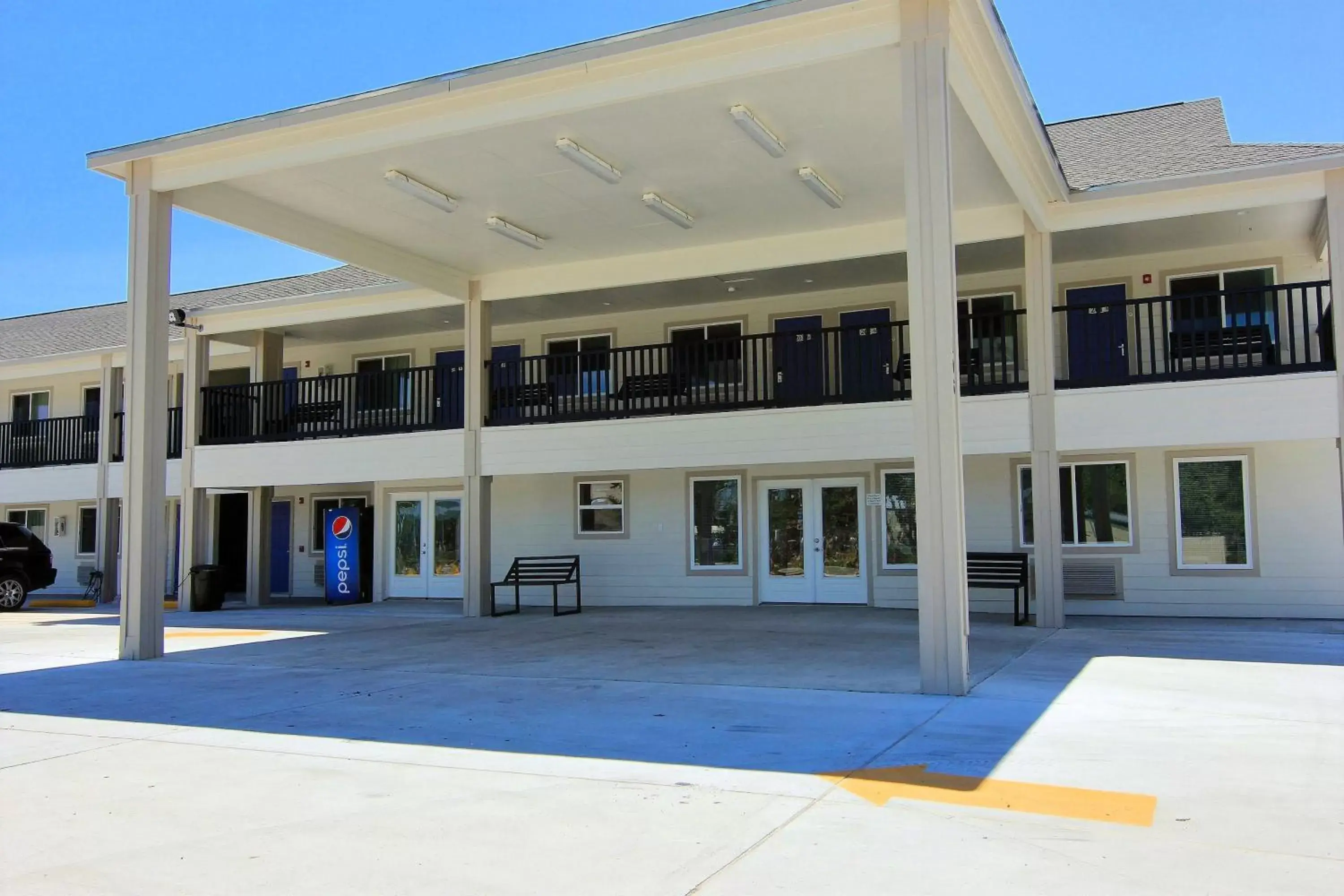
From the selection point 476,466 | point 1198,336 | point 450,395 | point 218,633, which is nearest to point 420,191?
point 476,466

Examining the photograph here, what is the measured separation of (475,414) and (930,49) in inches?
410

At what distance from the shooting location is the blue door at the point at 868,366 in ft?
47.9

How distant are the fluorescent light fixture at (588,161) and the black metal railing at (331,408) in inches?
262

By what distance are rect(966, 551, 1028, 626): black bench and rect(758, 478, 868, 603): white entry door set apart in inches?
95.9

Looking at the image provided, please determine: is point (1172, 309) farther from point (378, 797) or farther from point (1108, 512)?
point (378, 797)

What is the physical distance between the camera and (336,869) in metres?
4.43

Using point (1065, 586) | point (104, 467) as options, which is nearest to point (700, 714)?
point (1065, 586)

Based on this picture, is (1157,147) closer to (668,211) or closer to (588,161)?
(668,211)

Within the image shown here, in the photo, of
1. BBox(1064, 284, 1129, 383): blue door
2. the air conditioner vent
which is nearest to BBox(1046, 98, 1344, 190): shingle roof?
BBox(1064, 284, 1129, 383): blue door

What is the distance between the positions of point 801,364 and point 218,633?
9.70 m

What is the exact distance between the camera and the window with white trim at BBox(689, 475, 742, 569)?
58.7ft

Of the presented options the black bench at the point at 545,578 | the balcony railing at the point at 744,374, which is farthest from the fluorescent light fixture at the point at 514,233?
the black bench at the point at 545,578

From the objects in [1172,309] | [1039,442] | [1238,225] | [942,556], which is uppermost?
[1238,225]

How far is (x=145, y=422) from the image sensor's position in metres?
11.9
